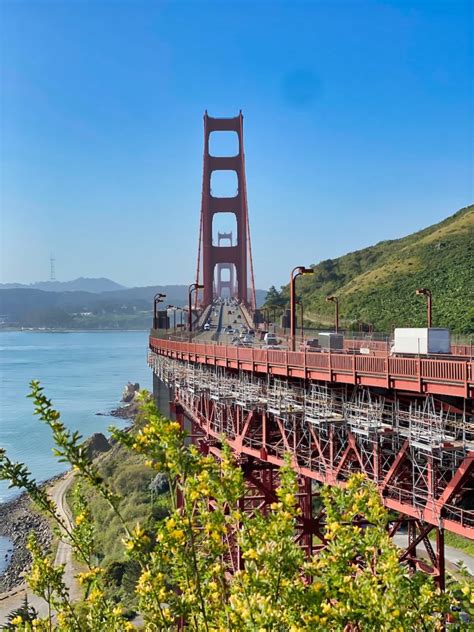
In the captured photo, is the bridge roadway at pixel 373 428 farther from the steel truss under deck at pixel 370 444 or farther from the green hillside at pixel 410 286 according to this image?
the green hillside at pixel 410 286

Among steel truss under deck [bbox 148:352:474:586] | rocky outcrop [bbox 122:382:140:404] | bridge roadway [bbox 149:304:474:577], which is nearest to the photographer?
bridge roadway [bbox 149:304:474:577]

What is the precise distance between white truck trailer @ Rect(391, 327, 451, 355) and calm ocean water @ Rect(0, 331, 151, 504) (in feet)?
Answer: 77.6

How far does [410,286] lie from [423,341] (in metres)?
57.5

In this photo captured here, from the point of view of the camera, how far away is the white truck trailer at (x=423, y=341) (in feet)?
51.6

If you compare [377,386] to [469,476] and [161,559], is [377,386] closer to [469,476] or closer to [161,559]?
[469,476]

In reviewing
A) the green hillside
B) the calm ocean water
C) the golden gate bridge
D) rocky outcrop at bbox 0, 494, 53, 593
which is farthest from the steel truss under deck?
the green hillside

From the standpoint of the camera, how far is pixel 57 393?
10150cm

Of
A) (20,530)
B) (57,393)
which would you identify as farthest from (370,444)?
(57,393)

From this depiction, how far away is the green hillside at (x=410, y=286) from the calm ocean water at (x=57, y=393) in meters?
30.4

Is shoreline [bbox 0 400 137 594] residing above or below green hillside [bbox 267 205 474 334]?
below

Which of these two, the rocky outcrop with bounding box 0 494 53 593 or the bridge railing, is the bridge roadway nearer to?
the bridge railing

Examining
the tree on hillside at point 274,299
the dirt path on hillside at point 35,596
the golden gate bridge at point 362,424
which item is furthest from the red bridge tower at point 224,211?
the golden gate bridge at point 362,424

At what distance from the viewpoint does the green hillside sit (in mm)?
58906

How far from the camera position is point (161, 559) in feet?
20.4
